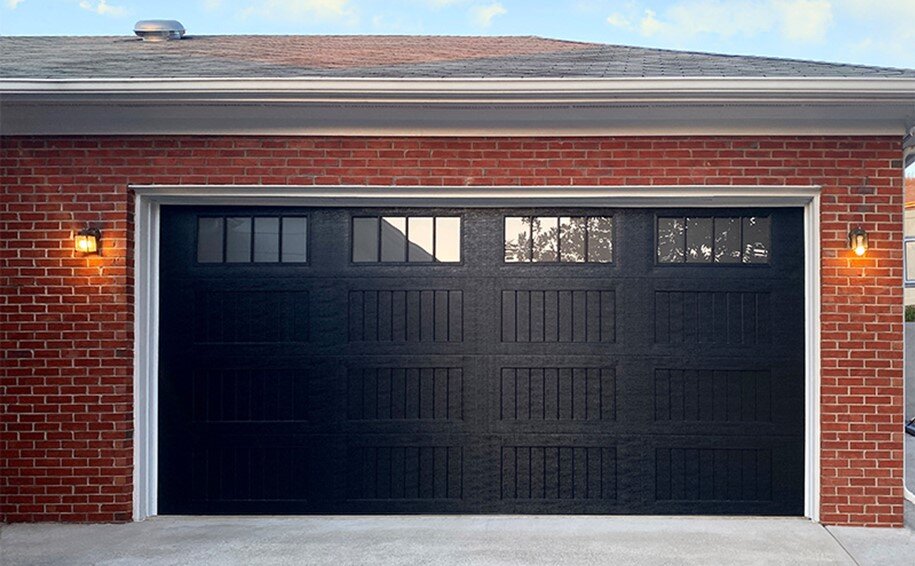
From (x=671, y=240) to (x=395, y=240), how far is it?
7.05 ft

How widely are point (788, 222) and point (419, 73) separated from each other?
3035 mm

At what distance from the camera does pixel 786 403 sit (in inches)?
272

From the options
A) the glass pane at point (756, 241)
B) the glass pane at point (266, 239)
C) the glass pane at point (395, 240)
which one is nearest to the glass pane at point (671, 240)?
the glass pane at point (756, 241)

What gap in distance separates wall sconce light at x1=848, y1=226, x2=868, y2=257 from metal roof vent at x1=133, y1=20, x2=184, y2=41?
7.05 m

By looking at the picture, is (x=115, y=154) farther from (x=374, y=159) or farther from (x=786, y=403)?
(x=786, y=403)

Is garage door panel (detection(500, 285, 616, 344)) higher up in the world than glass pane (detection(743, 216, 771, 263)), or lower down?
lower down

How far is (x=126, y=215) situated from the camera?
6.81 meters

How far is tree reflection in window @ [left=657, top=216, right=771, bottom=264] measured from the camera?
275 inches

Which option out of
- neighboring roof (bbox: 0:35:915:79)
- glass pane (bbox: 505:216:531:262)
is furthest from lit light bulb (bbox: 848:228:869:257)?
glass pane (bbox: 505:216:531:262)

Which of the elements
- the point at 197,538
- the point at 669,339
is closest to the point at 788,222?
the point at 669,339

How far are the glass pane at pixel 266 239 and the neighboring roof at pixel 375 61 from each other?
1.14 metres

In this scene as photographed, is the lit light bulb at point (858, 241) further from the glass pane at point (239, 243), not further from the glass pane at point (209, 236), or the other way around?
the glass pane at point (209, 236)

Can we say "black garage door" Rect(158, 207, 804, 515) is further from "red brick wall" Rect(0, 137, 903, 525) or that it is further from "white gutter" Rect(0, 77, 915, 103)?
"white gutter" Rect(0, 77, 915, 103)

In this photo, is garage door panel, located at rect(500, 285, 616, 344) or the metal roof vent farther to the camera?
the metal roof vent
